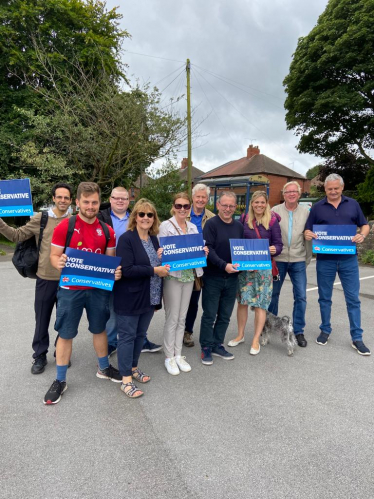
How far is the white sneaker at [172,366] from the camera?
12.0 ft

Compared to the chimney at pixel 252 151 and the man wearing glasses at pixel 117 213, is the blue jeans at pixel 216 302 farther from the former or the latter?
the chimney at pixel 252 151

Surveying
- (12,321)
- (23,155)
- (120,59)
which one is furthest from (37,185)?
(12,321)

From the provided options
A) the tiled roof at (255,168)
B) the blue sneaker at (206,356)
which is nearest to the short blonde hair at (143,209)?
the blue sneaker at (206,356)

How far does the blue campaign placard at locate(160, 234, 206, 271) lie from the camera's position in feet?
11.1

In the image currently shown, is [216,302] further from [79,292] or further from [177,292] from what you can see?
[79,292]

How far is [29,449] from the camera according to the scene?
A: 2439 millimetres

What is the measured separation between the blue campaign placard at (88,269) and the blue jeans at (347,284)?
299 centimetres

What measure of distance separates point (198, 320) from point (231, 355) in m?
1.63

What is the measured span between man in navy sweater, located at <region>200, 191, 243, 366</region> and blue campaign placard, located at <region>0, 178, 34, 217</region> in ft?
7.14

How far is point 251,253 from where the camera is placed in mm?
3787

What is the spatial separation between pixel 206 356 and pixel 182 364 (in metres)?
0.34

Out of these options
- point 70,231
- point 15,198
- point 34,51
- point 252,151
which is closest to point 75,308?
point 70,231

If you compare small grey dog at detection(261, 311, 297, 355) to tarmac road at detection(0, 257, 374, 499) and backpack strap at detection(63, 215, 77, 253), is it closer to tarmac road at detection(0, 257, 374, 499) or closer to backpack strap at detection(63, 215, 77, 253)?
tarmac road at detection(0, 257, 374, 499)

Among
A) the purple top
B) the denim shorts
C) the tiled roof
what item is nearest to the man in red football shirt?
the denim shorts
